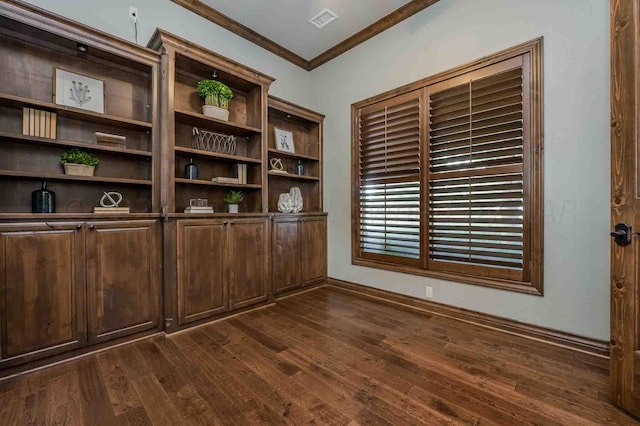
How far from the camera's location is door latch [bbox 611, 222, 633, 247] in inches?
57.8

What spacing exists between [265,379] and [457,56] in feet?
10.8

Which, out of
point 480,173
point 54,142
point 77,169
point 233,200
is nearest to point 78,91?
point 54,142

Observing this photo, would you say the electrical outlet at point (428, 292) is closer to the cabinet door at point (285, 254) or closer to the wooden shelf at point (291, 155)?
the cabinet door at point (285, 254)

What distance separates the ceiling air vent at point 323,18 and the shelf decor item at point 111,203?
9.38ft

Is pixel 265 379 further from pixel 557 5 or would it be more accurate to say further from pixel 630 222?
pixel 557 5

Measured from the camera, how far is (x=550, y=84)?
2.25 metres

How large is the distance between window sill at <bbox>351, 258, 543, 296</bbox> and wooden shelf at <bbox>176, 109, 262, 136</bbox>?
212 centimetres

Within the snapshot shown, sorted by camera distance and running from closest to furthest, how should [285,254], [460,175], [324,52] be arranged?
1. [460,175]
2. [285,254]
3. [324,52]

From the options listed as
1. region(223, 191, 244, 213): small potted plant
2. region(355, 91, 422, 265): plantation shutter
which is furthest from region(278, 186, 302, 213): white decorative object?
region(355, 91, 422, 265): plantation shutter

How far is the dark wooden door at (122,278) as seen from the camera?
2.10 m

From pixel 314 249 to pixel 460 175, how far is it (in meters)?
2.02

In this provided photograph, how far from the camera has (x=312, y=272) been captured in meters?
3.79

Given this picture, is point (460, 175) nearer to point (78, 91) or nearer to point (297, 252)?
point (297, 252)

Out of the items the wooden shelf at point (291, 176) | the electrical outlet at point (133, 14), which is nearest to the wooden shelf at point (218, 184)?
the wooden shelf at point (291, 176)
